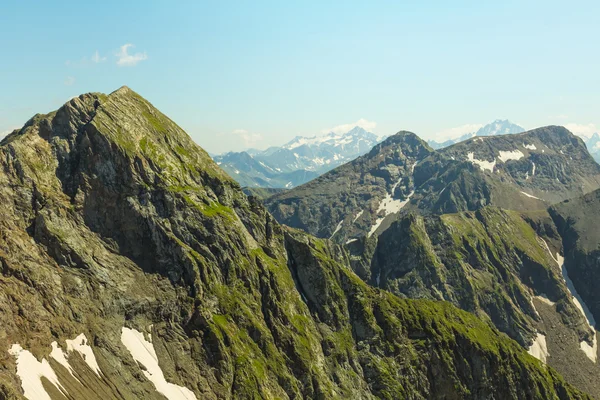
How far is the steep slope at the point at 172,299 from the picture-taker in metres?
89.2

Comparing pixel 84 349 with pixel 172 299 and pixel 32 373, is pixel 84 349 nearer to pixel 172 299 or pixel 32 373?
pixel 32 373

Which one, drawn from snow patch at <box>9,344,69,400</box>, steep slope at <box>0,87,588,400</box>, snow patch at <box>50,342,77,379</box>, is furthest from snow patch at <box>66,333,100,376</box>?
snow patch at <box>9,344,69,400</box>

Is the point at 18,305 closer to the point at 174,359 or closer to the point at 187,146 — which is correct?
the point at 174,359

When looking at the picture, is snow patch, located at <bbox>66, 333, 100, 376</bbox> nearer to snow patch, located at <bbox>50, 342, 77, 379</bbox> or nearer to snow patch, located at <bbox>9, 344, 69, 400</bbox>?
snow patch, located at <bbox>50, 342, 77, 379</bbox>

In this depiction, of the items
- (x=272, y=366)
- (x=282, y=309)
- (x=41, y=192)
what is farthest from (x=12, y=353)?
(x=282, y=309)

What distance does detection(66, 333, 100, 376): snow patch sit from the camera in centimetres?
8688

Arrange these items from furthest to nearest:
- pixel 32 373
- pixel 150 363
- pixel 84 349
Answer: pixel 150 363 < pixel 84 349 < pixel 32 373

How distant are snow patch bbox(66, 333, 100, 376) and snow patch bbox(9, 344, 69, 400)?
6244 mm

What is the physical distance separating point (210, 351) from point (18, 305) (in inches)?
1689

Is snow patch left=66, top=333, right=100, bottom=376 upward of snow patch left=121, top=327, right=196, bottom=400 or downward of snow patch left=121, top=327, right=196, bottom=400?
upward

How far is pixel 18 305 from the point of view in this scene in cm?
8388

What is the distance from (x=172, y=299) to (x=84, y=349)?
24.6 m

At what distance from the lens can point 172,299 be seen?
4321 inches

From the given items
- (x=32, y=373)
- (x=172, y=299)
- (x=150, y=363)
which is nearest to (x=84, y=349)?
(x=32, y=373)
